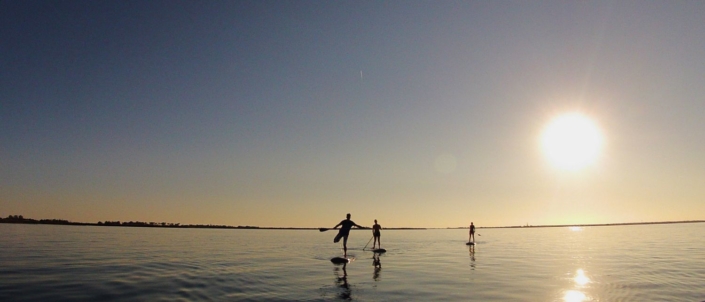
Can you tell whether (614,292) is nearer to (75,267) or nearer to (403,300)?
(403,300)

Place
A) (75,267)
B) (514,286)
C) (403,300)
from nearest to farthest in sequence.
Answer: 1. (403,300)
2. (514,286)
3. (75,267)

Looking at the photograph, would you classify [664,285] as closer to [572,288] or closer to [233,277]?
[572,288]

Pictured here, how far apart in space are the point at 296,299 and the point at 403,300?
145 inches

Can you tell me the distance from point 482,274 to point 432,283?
4.62 metres

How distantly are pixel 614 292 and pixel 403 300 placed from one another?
29.0 ft

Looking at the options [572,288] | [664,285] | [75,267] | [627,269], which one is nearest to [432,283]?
[572,288]

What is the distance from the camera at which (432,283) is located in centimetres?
1761

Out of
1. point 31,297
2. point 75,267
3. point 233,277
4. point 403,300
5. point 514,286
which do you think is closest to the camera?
point 31,297

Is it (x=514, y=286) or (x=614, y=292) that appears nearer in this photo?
(x=614, y=292)

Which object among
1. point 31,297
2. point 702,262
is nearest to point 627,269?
point 702,262

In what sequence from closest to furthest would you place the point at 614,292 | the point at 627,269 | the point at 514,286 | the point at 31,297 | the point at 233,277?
the point at 31,297 < the point at 614,292 < the point at 514,286 < the point at 233,277 < the point at 627,269

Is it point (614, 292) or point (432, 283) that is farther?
point (432, 283)

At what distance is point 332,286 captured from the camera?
1616cm

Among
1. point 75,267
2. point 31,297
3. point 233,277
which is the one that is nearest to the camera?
point 31,297
